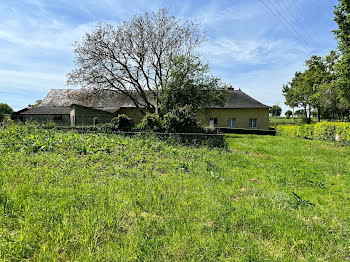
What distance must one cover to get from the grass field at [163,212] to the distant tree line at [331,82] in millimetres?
14534

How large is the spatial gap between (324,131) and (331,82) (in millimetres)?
16306

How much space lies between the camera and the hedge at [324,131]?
510 inches

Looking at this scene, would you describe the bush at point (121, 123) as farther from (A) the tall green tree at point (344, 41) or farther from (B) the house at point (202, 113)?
(A) the tall green tree at point (344, 41)

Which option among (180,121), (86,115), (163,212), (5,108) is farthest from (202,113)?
(5,108)

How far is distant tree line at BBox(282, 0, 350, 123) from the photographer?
15.6 m

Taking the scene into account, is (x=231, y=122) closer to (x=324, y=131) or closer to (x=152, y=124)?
(x=324, y=131)

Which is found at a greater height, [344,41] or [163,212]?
[344,41]

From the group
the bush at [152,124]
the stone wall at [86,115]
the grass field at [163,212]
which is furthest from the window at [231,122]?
the grass field at [163,212]

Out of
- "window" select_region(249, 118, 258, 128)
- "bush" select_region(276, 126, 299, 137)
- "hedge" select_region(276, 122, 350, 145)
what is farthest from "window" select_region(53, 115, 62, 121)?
"hedge" select_region(276, 122, 350, 145)

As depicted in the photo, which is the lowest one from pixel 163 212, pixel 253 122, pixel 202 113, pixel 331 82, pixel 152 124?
pixel 163 212

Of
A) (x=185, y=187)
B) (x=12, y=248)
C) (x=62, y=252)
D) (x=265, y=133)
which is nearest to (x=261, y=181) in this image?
(x=185, y=187)

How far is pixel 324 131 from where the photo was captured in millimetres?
15438

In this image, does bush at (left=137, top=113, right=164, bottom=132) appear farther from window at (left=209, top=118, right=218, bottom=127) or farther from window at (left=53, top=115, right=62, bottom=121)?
window at (left=53, top=115, right=62, bottom=121)

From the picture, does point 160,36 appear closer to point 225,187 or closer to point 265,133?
point 265,133
